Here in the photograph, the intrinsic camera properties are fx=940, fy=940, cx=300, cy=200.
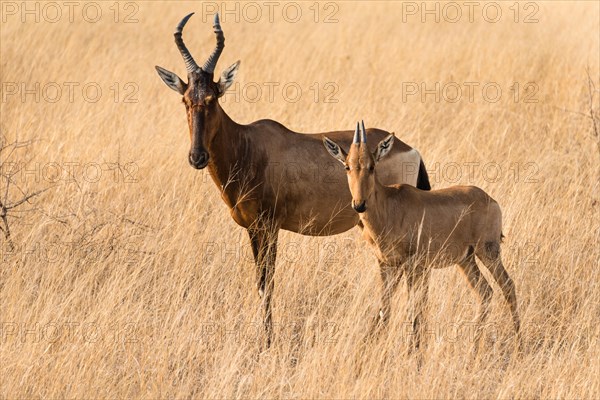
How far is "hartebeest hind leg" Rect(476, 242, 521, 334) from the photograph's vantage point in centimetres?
721

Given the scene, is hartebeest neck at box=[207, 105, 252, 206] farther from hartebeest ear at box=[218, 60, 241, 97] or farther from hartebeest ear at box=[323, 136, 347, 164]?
hartebeest ear at box=[323, 136, 347, 164]

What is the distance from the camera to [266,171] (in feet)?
25.4

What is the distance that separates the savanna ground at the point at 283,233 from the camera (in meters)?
Result: 6.52

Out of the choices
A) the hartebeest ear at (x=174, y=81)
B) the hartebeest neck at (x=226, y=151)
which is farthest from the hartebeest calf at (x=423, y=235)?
the hartebeest ear at (x=174, y=81)

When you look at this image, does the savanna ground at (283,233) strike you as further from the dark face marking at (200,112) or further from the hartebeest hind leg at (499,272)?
the dark face marking at (200,112)

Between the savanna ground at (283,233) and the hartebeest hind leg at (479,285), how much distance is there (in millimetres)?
122

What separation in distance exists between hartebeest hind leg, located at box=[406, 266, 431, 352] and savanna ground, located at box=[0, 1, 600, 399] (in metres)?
0.15

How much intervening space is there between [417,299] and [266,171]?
1.68 meters

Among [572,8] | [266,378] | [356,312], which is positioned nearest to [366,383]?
[266,378]

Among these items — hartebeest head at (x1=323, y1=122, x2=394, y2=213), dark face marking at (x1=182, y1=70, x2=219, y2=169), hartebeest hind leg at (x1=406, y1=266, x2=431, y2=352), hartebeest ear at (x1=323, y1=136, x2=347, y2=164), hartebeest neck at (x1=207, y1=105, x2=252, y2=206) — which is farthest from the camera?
hartebeest neck at (x1=207, y1=105, x2=252, y2=206)

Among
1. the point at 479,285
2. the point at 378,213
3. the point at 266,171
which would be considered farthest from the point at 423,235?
the point at 266,171

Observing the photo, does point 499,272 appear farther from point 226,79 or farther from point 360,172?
point 226,79

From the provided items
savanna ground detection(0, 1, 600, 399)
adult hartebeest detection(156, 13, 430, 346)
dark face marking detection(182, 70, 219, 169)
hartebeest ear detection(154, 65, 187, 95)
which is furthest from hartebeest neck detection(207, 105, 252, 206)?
savanna ground detection(0, 1, 600, 399)

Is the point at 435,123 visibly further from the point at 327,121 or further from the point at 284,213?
the point at 284,213
